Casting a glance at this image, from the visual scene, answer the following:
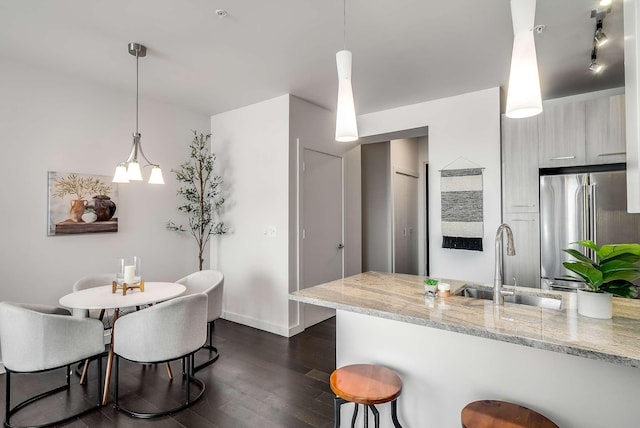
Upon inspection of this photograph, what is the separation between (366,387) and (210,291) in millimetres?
1862

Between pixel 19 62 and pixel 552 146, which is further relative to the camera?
pixel 552 146

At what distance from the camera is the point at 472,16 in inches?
89.9

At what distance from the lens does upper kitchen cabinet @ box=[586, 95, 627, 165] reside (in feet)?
9.55

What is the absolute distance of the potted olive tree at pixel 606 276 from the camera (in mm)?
1369

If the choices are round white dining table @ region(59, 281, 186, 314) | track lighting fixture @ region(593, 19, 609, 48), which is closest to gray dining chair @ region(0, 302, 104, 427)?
round white dining table @ region(59, 281, 186, 314)

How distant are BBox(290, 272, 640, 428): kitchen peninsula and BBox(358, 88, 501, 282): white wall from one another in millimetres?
1684

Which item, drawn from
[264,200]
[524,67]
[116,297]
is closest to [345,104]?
[524,67]

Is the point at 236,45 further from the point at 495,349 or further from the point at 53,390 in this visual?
the point at 53,390

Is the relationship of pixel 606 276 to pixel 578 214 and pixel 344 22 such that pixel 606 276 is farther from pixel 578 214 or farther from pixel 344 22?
pixel 344 22

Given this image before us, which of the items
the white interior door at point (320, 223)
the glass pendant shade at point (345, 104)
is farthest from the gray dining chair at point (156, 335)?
the white interior door at point (320, 223)

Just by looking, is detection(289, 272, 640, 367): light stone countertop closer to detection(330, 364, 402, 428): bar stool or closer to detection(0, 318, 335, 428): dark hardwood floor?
detection(330, 364, 402, 428): bar stool

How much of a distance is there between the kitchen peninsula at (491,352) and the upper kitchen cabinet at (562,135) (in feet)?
5.86

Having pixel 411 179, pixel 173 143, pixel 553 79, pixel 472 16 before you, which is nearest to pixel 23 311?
pixel 173 143

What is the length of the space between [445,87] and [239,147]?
2503 mm
